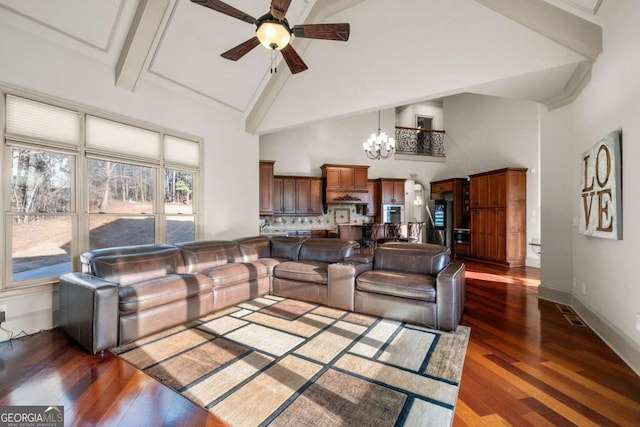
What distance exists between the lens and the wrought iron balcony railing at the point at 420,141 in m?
9.66

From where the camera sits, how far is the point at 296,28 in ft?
9.02

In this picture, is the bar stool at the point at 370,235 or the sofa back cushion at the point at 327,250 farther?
the bar stool at the point at 370,235

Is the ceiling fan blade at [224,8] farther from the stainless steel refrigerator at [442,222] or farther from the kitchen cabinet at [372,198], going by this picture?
the stainless steel refrigerator at [442,222]

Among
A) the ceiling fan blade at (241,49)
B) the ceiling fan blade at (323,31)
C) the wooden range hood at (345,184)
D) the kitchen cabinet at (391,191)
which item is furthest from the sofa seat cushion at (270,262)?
the kitchen cabinet at (391,191)

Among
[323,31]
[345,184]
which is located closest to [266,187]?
[345,184]

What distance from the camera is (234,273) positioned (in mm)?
3645

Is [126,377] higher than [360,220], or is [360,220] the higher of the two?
[360,220]

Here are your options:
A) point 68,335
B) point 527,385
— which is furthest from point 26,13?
point 527,385

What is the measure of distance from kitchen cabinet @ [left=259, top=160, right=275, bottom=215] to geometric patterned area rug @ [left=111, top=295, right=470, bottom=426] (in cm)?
428

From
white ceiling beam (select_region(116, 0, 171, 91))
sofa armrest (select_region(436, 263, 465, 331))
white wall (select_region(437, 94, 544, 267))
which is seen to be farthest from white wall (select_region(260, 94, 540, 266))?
sofa armrest (select_region(436, 263, 465, 331))

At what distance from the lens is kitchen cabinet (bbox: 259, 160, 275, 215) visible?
730cm

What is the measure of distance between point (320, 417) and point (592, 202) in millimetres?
3454

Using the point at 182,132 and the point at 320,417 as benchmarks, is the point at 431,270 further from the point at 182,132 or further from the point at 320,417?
the point at 182,132

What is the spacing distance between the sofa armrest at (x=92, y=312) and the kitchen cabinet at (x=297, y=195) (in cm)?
529
